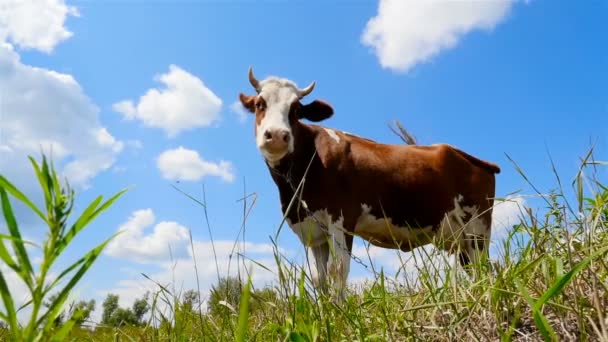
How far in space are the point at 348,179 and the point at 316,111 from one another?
132cm

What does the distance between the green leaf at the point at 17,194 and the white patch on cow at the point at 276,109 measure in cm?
528

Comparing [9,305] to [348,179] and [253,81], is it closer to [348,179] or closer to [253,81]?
[348,179]

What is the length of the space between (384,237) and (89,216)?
6610 millimetres

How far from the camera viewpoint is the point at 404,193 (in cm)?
716

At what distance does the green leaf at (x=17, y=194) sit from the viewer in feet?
2.54

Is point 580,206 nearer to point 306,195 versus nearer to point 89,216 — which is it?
point 89,216

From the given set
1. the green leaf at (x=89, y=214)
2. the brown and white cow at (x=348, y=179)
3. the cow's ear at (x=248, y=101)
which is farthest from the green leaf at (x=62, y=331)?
the cow's ear at (x=248, y=101)

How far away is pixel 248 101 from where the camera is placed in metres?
7.45

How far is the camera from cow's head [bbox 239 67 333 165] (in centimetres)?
612

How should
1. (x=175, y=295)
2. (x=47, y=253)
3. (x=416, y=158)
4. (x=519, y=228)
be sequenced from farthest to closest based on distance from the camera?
1. (x=416, y=158)
2. (x=519, y=228)
3. (x=175, y=295)
4. (x=47, y=253)

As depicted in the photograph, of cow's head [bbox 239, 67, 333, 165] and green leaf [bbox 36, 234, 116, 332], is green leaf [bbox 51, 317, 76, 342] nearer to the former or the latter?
green leaf [bbox 36, 234, 116, 332]

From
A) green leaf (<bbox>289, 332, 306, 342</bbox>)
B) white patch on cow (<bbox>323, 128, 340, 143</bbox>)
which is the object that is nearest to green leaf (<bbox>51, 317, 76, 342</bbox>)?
green leaf (<bbox>289, 332, 306, 342</bbox>)

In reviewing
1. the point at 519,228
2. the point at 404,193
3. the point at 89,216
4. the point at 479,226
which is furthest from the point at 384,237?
the point at 89,216

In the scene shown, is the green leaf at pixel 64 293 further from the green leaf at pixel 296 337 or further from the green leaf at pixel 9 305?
the green leaf at pixel 296 337
